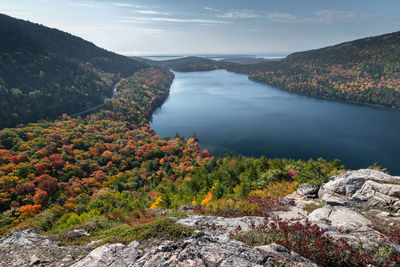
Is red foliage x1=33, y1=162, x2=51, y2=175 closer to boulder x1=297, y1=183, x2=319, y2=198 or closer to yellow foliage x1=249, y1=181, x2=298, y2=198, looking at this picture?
yellow foliage x1=249, y1=181, x2=298, y2=198

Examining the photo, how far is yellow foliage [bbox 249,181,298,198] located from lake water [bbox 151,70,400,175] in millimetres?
54248

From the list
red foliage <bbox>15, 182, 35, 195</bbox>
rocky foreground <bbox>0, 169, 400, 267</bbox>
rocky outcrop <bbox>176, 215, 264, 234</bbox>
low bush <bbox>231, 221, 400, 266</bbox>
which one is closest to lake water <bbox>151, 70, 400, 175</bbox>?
red foliage <bbox>15, 182, 35, 195</bbox>

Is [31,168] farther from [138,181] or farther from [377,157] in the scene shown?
[377,157]

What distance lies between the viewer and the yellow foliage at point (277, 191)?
62.3 ft

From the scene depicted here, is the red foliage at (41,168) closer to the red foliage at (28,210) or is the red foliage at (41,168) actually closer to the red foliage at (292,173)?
the red foliage at (28,210)

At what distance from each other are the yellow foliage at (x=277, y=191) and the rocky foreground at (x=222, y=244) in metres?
4.46

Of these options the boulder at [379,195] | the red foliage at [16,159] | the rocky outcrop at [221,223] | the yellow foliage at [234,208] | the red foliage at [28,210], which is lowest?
the red foliage at [28,210]

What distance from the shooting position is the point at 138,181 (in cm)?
5225

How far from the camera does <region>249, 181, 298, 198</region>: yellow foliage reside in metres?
19.0

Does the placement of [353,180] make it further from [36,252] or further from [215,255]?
[36,252]

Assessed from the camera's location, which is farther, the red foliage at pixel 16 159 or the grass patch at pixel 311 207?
the red foliage at pixel 16 159

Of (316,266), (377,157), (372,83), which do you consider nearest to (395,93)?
Result: (372,83)

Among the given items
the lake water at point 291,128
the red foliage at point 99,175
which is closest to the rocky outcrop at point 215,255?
the red foliage at point 99,175

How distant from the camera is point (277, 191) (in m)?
19.7
